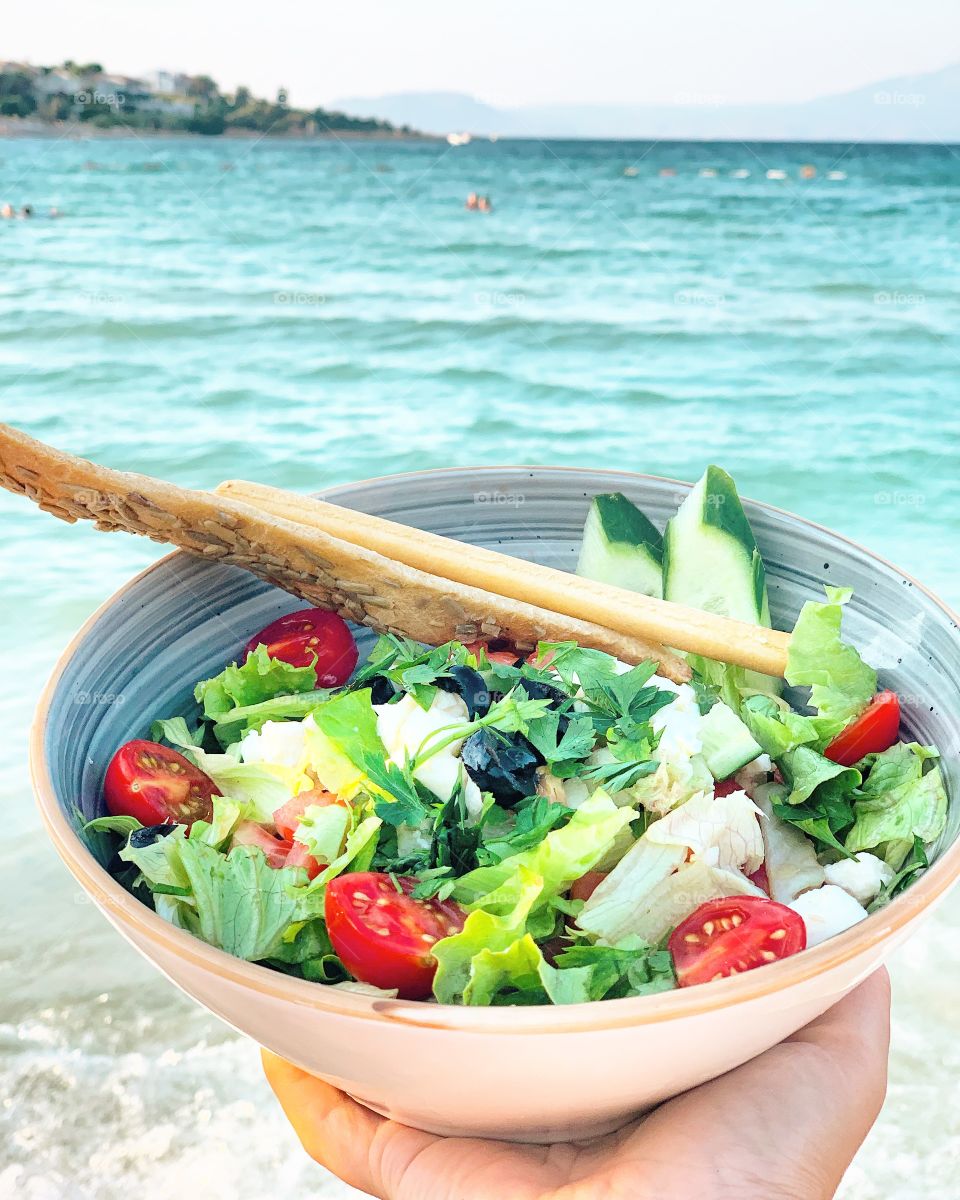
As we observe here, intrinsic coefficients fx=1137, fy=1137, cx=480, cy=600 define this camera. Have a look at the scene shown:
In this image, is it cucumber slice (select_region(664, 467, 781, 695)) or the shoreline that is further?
the shoreline

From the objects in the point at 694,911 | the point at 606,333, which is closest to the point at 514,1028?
the point at 694,911

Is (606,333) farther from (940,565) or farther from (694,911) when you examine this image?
(694,911)

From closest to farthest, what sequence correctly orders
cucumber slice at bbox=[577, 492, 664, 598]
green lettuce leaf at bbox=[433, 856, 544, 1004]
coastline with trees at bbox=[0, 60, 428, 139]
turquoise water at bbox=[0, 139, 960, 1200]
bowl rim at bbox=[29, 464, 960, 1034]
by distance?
bowl rim at bbox=[29, 464, 960, 1034] < green lettuce leaf at bbox=[433, 856, 544, 1004] < cucumber slice at bbox=[577, 492, 664, 598] < turquoise water at bbox=[0, 139, 960, 1200] < coastline with trees at bbox=[0, 60, 428, 139]

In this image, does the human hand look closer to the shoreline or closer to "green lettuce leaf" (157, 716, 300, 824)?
"green lettuce leaf" (157, 716, 300, 824)

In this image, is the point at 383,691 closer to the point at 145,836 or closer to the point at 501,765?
the point at 501,765

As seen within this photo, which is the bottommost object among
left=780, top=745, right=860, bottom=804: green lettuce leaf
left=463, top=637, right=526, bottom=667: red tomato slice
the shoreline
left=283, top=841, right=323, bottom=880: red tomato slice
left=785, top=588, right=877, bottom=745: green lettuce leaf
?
left=283, top=841, right=323, bottom=880: red tomato slice

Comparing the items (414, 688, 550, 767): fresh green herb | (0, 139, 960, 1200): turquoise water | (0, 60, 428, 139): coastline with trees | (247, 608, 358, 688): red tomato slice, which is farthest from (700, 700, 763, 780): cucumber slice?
(0, 60, 428, 139): coastline with trees

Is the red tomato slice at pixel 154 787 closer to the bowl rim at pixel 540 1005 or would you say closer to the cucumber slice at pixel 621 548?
the bowl rim at pixel 540 1005

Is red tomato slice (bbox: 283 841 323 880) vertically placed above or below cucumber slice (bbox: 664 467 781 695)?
below
